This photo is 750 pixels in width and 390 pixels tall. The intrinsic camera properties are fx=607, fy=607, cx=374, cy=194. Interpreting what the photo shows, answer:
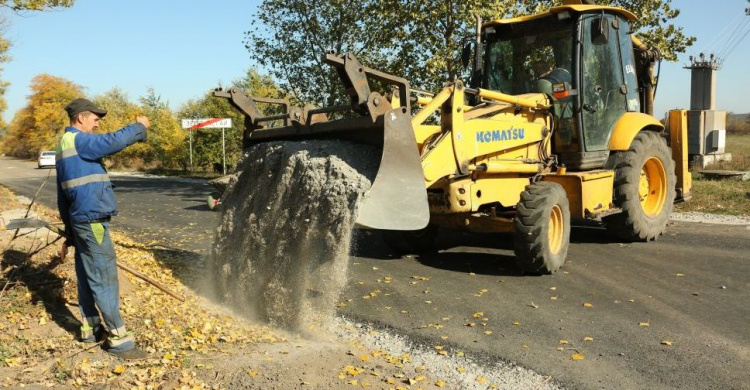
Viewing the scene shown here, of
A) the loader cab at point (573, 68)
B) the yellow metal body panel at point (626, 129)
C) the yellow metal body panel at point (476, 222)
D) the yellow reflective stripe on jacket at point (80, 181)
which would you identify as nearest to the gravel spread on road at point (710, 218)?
the yellow metal body panel at point (626, 129)

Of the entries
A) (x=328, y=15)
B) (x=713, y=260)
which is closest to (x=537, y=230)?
(x=713, y=260)

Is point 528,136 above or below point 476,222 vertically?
above

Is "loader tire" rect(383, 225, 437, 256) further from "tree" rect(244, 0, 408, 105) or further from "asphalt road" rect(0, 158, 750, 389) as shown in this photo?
"tree" rect(244, 0, 408, 105)

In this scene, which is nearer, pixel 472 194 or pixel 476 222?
pixel 472 194

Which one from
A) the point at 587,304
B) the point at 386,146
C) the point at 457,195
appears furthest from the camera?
the point at 457,195

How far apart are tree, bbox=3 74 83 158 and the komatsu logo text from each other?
187 ft

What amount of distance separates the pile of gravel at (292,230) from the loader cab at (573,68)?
3.73m

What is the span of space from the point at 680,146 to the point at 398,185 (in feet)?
21.9

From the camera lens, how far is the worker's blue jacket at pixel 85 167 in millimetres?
4324

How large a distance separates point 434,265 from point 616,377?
363cm

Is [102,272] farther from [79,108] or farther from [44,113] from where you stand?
[44,113]

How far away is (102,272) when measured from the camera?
4.43m

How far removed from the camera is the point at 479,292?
20.6 ft

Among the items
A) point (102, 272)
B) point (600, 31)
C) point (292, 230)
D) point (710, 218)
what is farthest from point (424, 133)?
point (710, 218)
